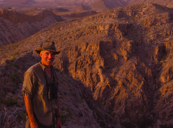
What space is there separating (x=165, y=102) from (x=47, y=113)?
60.0ft

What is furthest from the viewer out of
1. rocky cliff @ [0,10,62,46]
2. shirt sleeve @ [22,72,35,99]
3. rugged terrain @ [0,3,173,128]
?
rocky cliff @ [0,10,62,46]

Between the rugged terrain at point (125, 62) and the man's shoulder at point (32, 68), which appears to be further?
the rugged terrain at point (125, 62)

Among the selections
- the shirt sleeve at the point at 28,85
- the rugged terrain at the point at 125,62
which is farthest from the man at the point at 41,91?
the rugged terrain at the point at 125,62

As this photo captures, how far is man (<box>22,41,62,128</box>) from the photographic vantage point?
2.68 meters

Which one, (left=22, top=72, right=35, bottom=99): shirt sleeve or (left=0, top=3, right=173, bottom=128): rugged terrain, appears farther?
(left=0, top=3, right=173, bottom=128): rugged terrain

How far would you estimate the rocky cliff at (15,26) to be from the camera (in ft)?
104

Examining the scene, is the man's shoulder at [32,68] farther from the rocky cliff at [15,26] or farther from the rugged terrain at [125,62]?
the rocky cliff at [15,26]

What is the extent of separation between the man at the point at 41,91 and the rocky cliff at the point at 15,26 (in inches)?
1158

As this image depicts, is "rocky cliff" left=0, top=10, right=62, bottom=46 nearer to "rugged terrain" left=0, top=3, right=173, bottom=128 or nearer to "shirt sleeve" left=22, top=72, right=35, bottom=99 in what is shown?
"rugged terrain" left=0, top=3, right=173, bottom=128

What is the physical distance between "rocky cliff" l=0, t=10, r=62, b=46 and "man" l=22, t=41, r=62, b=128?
1158 inches

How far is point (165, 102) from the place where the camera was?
1841 cm

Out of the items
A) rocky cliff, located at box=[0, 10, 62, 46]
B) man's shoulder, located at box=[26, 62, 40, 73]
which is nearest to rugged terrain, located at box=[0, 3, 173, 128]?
rocky cliff, located at box=[0, 10, 62, 46]

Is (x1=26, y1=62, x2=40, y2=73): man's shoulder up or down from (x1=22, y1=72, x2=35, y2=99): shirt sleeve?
up

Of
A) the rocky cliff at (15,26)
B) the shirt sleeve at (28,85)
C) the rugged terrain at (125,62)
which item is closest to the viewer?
the shirt sleeve at (28,85)
